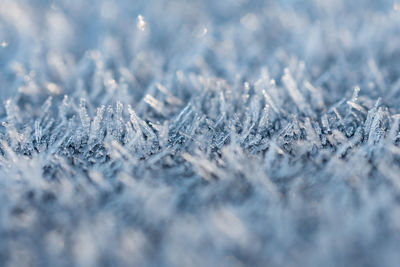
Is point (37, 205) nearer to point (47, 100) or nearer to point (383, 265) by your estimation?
point (47, 100)

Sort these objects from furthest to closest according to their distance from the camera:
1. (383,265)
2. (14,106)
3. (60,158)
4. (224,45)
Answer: (224,45) → (14,106) → (60,158) → (383,265)

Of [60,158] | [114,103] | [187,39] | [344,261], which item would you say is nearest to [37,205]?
[60,158]

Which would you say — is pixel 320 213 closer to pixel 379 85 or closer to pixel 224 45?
pixel 379 85

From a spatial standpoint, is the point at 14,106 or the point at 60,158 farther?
the point at 14,106

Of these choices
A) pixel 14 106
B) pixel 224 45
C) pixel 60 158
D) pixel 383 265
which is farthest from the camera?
pixel 224 45

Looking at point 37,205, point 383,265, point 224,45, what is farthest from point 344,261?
point 224,45

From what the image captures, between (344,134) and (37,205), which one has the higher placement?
(344,134)

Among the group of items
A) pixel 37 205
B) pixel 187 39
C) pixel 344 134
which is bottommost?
pixel 37 205
